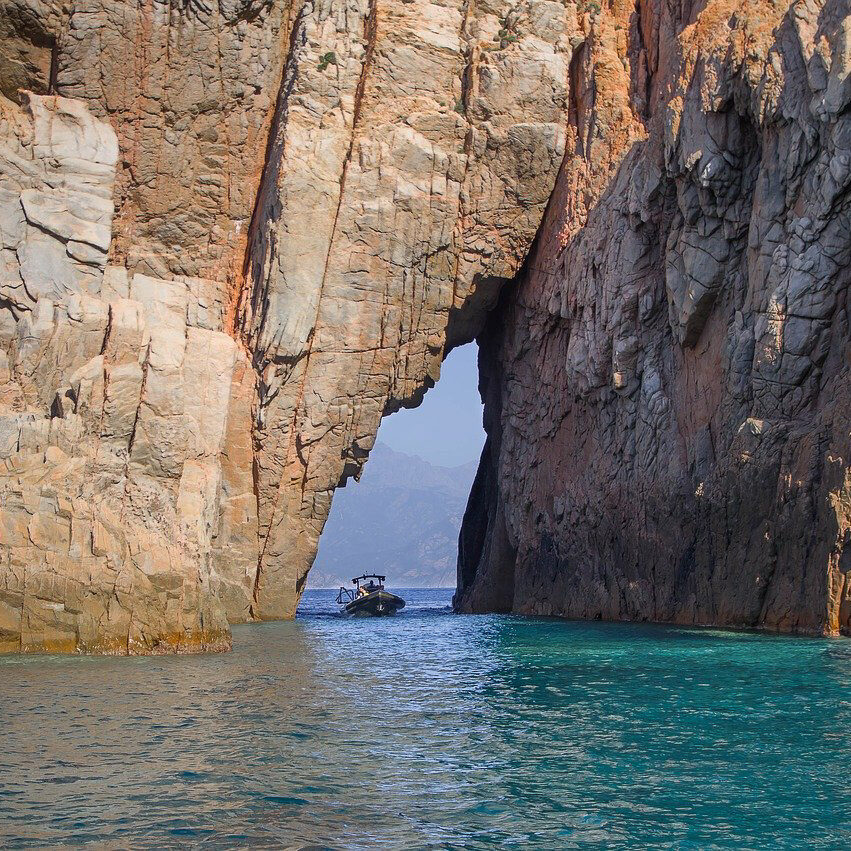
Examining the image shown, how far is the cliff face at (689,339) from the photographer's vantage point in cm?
2225

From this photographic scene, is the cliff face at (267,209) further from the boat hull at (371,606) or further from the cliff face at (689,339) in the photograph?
the boat hull at (371,606)

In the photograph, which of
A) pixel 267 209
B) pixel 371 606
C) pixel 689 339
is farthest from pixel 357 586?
pixel 689 339

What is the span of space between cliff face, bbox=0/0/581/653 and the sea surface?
1271 cm

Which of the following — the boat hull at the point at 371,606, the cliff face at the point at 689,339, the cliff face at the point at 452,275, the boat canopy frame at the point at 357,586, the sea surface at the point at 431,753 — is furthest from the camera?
the boat canopy frame at the point at 357,586

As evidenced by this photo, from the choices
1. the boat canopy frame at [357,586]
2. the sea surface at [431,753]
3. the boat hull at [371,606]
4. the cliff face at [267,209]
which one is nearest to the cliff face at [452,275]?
the cliff face at [267,209]

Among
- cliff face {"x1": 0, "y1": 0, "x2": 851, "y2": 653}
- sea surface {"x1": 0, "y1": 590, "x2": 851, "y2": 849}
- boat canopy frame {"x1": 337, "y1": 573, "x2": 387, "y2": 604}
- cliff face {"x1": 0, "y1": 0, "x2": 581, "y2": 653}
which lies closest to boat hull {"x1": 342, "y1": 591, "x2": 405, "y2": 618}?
boat canopy frame {"x1": 337, "y1": 573, "x2": 387, "y2": 604}

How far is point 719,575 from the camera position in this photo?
25031 millimetres

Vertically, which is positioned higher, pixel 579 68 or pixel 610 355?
pixel 579 68

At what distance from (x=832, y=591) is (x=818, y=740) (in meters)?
11.2

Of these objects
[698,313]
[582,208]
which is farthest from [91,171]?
[698,313]

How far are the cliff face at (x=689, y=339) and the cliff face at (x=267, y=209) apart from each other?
2.80 m

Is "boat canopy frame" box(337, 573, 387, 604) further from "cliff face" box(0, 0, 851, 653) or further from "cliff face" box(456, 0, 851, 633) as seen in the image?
"cliff face" box(456, 0, 851, 633)

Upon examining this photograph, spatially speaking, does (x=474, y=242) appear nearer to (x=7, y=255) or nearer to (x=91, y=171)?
(x=91, y=171)

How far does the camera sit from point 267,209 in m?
32.5
